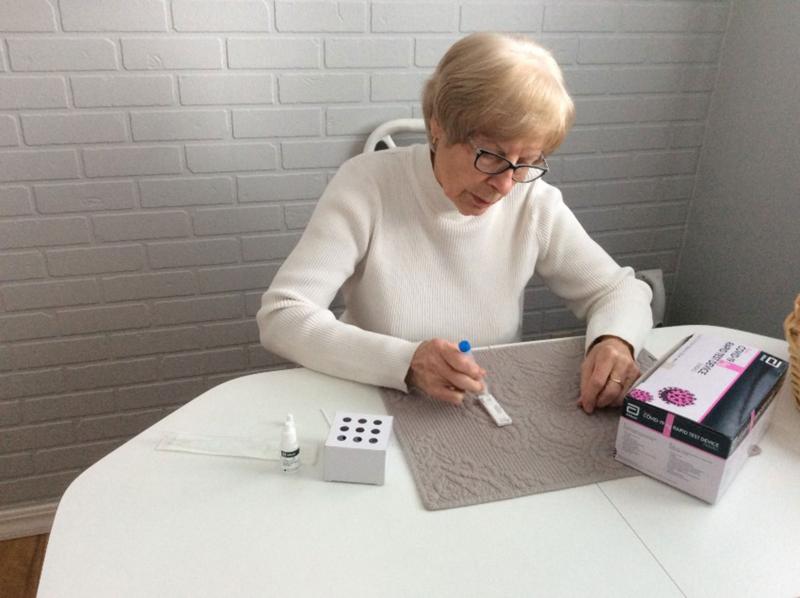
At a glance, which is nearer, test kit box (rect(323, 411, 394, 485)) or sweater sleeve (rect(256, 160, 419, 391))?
test kit box (rect(323, 411, 394, 485))

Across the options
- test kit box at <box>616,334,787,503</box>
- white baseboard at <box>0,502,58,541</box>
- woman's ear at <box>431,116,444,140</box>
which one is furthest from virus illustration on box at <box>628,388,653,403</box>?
white baseboard at <box>0,502,58,541</box>

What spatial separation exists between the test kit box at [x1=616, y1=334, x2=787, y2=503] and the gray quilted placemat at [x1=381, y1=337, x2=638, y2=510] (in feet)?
0.18

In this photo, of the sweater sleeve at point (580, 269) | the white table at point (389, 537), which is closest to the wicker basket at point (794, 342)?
the white table at point (389, 537)

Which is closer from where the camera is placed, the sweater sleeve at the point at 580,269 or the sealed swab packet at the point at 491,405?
the sealed swab packet at the point at 491,405

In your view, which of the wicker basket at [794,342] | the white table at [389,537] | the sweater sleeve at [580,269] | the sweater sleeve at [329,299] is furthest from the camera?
the sweater sleeve at [580,269]

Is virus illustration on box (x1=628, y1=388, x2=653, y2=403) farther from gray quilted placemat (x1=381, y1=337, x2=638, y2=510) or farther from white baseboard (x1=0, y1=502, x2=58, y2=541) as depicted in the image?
white baseboard (x1=0, y1=502, x2=58, y2=541)

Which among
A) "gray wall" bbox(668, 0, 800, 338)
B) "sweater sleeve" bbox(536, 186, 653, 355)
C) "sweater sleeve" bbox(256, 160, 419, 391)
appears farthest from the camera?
"gray wall" bbox(668, 0, 800, 338)

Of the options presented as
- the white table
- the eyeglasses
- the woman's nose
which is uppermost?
the eyeglasses

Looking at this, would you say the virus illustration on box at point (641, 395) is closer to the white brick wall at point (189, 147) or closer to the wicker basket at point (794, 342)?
the wicker basket at point (794, 342)

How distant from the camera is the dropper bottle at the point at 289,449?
970 mm

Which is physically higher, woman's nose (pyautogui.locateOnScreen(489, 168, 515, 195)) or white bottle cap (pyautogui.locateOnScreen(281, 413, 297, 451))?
woman's nose (pyautogui.locateOnScreen(489, 168, 515, 195))

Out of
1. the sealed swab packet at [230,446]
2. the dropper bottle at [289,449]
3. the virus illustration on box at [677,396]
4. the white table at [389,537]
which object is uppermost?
the virus illustration on box at [677,396]

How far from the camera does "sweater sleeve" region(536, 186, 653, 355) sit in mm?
1392

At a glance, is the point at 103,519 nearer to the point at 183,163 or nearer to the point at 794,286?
the point at 183,163
